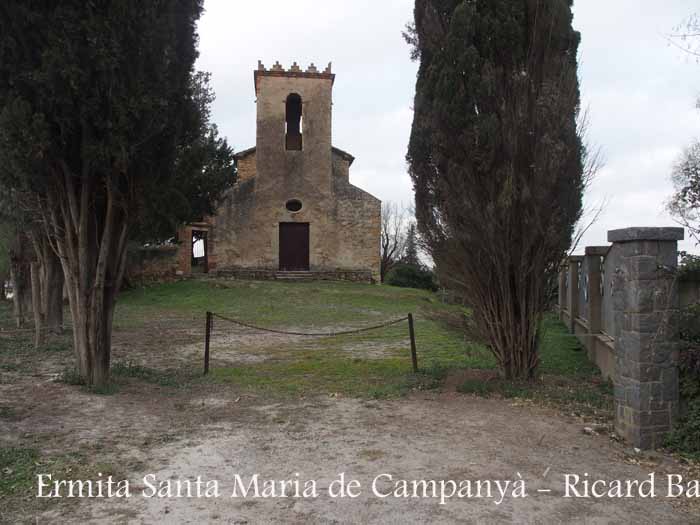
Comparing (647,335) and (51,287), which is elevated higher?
(51,287)

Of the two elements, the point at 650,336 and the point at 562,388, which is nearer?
the point at 650,336

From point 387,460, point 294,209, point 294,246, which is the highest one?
point 294,209

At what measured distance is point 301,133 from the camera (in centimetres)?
2531

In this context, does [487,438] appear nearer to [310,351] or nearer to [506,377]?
[506,377]

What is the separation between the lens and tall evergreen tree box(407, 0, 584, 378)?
6.45m

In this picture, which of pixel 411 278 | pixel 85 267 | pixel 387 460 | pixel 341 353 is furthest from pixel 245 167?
pixel 387 460

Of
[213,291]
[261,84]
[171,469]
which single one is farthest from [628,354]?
[261,84]

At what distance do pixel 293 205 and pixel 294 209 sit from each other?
0.63 feet

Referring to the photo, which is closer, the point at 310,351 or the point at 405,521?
the point at 405,521

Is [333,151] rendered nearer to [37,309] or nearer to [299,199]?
[299,199]

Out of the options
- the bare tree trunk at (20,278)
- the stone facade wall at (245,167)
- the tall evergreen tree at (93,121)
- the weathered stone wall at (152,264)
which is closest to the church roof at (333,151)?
the stone facade wall at (245,167)

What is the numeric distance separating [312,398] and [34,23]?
521 centimetres

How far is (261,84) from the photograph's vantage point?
25141mm

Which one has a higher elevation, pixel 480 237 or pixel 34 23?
pixel 34 23
